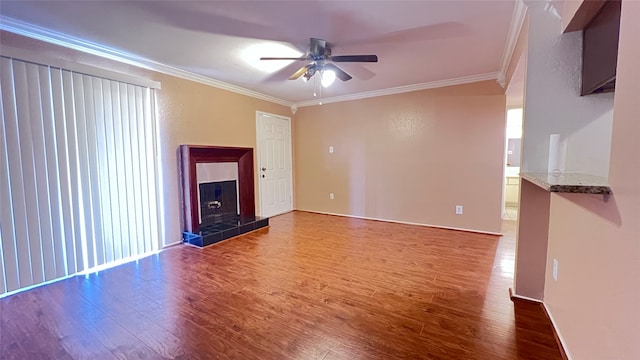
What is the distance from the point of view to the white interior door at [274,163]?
4.98 m

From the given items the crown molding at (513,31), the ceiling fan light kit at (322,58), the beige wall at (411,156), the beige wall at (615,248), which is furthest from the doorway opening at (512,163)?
the beige wall at (615,248)

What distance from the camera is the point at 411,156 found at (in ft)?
14.6

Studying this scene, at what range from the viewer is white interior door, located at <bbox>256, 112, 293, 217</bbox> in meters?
4.98

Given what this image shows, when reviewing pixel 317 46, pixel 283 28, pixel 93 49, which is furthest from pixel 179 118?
pixel 317 46

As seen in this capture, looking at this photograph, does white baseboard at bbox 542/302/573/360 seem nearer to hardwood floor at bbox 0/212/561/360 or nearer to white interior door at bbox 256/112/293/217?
hardwood floor at bbox 0/212/561/360

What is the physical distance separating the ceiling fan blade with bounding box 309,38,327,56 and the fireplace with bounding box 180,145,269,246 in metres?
2.02

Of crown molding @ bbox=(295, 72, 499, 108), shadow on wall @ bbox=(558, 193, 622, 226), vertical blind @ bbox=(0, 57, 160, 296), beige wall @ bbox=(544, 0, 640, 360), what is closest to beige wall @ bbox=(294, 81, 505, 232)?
crown molding @ bbox=(295, 72, 499, 108)

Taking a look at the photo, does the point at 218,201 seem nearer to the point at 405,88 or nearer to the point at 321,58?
the point at 321,58

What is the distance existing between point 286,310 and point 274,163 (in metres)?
3.55

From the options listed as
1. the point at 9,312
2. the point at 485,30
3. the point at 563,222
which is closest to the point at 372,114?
the point at 485,30

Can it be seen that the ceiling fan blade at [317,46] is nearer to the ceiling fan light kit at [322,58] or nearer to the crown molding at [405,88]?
the ceiling fan light kit at [322,58]

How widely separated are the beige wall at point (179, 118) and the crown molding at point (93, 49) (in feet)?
0.18

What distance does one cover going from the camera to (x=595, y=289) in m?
1.25

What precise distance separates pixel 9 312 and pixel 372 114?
15.5ft
